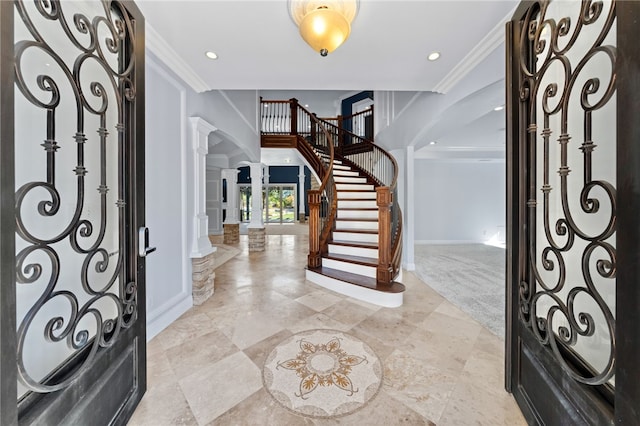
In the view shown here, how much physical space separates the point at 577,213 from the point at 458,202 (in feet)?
21.2

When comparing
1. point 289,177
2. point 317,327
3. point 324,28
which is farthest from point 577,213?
point 289,177

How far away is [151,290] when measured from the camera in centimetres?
212

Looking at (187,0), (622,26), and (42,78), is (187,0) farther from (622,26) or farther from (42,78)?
(622,26)

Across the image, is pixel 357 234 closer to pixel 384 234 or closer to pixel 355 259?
pixel 355 259

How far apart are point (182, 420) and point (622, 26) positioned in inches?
97.0

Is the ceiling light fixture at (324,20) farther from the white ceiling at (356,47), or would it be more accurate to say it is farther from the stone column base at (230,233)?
the stone column base at (230,233)

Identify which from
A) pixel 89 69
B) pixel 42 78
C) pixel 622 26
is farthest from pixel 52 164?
pixel 622 26

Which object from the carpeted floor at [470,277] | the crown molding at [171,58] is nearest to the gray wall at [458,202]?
the carpeted floor at [470,277]

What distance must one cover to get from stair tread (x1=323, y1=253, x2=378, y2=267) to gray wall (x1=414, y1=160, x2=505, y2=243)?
404 centimetres

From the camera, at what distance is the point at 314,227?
3.70m

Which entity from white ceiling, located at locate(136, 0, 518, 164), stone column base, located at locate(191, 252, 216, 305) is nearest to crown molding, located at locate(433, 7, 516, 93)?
white ceiling, located at locate(136, 0, 518, 164)

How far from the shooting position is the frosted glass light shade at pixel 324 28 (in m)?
1.35

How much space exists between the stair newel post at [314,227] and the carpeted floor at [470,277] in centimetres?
172

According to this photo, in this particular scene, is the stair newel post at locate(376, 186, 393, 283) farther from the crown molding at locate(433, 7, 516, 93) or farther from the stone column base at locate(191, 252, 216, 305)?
the stone column base at locate(191, 252, 216, 305)
